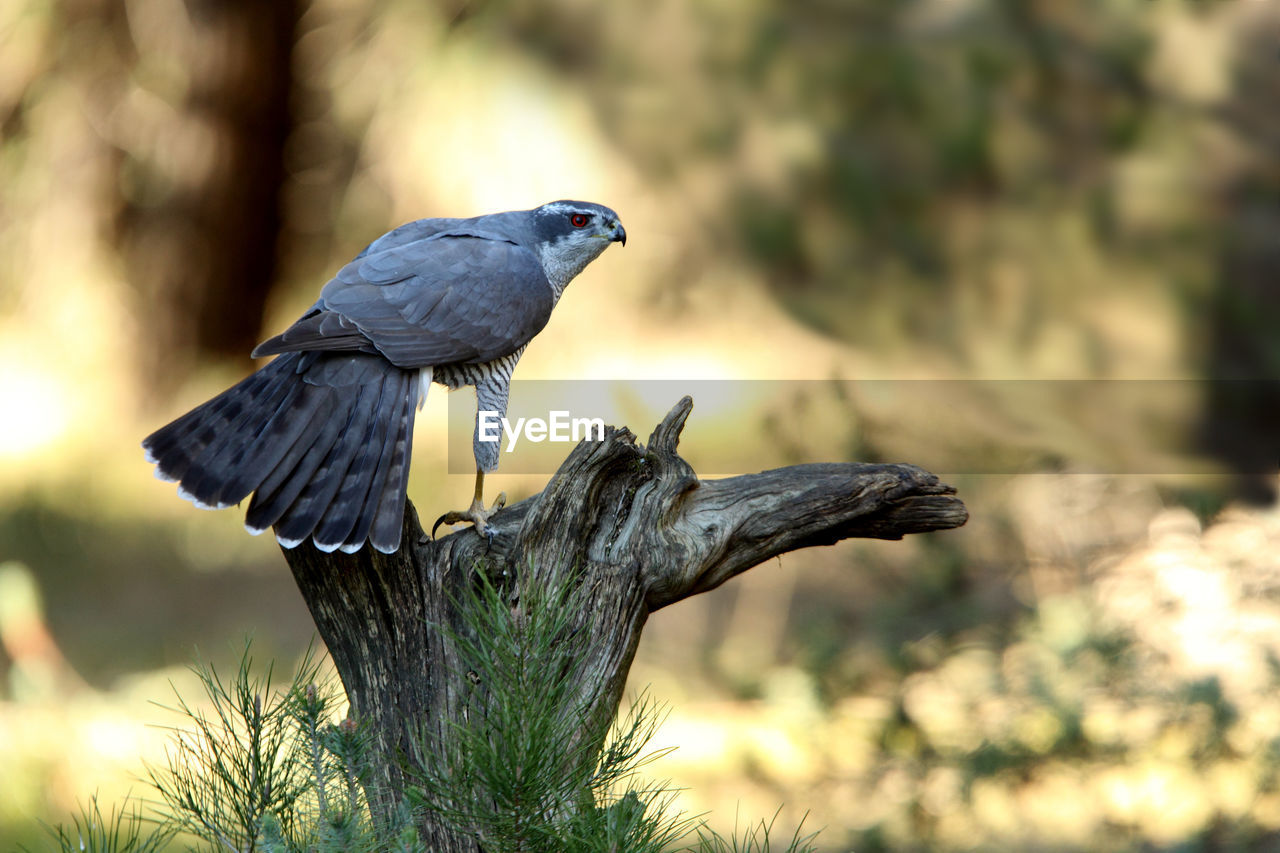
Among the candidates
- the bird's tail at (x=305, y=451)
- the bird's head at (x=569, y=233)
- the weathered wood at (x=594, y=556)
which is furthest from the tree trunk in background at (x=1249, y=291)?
the bird's tail at (x=305, y=451)

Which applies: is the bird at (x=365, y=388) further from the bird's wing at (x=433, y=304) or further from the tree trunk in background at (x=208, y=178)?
the tree trunk in background at (x=208, y=178)

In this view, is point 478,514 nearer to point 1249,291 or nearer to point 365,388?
point 365,388

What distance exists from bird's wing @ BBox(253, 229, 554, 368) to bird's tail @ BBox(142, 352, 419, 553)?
0.07 metres

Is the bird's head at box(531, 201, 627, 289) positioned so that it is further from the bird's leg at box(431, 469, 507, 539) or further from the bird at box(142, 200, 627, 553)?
the bird's leg at box(431, 469, 507, 539)

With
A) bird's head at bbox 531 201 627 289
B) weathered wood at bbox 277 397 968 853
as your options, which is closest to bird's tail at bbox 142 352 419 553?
weathered wood at bbox 277 397 968 853

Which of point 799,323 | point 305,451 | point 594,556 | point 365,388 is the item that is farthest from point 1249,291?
point 305,451

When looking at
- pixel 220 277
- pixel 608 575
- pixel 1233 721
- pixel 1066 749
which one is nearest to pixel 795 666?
pixel 1066 749

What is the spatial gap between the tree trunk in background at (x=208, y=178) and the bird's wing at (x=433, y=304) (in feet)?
8.54

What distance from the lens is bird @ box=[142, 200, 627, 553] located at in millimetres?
1604

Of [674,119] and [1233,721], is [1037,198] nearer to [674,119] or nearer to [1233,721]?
[674,119]

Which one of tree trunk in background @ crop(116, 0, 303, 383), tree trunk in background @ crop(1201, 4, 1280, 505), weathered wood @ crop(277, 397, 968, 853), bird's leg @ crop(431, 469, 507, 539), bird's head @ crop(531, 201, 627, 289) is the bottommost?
weathered wood @ crop(277, 397, 968, 853)

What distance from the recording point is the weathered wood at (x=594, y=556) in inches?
65.7

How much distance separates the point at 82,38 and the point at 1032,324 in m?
3.97

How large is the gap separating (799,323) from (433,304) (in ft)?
8.88
